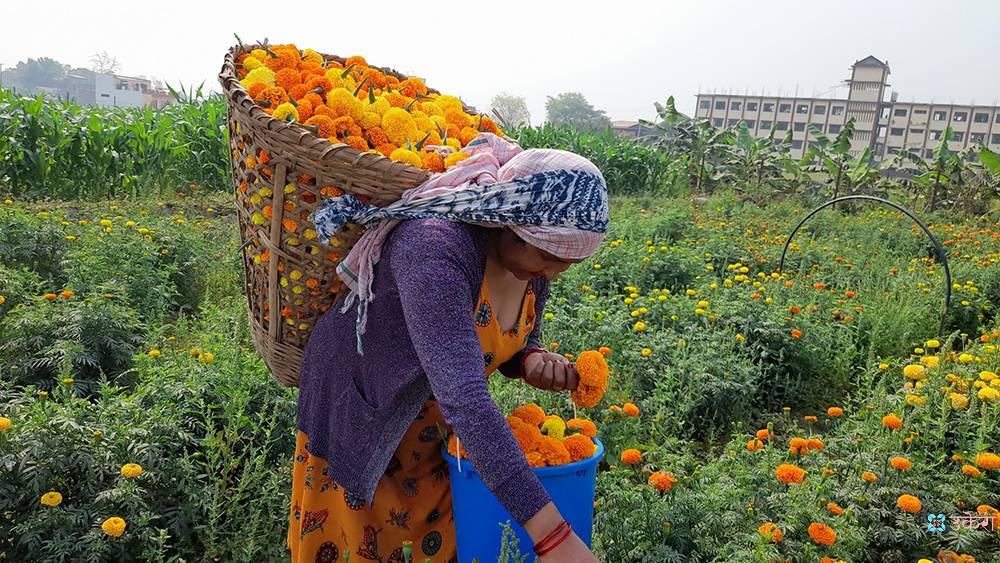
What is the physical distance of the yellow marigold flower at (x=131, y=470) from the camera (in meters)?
1.94

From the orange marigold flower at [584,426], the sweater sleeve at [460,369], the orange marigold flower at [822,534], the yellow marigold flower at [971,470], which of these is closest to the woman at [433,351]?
the sweater sleeve at [460,369]

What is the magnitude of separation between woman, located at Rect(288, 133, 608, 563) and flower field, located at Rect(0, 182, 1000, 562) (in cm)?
52

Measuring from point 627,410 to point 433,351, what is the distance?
1314 millimetres

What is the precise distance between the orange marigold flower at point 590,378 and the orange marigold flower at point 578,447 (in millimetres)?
209

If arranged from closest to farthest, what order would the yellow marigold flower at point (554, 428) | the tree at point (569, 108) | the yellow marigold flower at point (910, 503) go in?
the yellow marigold flower at point (554, 428), the yellow marigold flower at point (910, 503), the tree at point (569, 108)

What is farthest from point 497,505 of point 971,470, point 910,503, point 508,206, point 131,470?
point 971,470

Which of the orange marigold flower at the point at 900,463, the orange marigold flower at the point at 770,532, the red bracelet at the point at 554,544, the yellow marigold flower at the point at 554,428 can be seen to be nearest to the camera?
the red bracelet at the point at 554,544

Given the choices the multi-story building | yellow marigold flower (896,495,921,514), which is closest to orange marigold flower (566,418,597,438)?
yellow marigold flower (896,495,921,514)

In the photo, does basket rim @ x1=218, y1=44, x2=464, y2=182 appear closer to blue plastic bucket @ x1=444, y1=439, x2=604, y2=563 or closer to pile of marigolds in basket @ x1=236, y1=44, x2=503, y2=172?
pile of marigolds in basket @ x1=236, y1=44, x2=503, y2=172

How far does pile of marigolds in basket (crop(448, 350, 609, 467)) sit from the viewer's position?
54.4 inches

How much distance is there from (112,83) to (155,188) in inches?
2885

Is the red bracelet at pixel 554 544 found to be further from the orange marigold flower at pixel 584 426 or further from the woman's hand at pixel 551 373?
the woman's hand at pixel 551 373

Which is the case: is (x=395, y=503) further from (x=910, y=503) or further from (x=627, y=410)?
(x=910, y=503)

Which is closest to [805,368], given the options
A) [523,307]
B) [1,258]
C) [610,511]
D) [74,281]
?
[610,511]
